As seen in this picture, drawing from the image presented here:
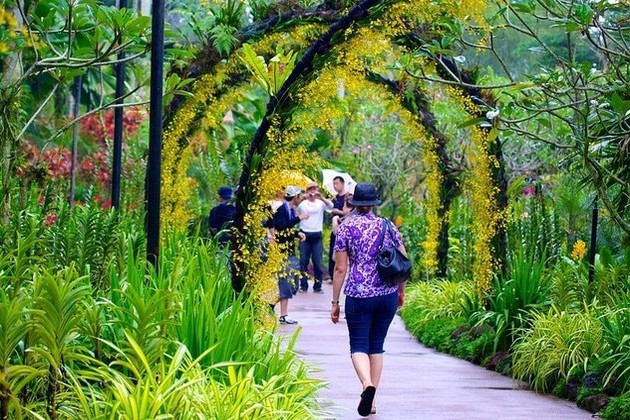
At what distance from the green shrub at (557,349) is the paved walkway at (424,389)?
20cm

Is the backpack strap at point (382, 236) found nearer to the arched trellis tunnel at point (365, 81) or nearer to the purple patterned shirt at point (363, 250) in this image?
the purple patterned shirt at point (363, 250)

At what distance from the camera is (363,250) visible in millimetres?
10070

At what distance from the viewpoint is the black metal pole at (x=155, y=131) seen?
9672mm

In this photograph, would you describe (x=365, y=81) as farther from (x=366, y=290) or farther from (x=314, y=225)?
(x=314, y=225)

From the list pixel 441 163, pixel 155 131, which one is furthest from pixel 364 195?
pixel 441 163

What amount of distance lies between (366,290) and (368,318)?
246 millimetres

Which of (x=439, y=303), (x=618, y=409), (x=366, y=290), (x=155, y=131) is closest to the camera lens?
(x=618, y=409)

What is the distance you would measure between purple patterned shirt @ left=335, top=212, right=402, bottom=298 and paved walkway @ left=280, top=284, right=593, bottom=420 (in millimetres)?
872

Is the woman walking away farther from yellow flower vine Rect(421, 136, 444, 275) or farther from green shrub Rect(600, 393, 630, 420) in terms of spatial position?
yellow flower vine Rect(421, 136, 444, 275)

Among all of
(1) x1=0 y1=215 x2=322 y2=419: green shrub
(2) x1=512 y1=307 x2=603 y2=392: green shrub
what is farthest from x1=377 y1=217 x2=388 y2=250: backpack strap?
(2) x1=512 y1=307 x2=603 y2=392: green shrub

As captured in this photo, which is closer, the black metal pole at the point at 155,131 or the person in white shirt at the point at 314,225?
the black metal pole at the point at 155,131

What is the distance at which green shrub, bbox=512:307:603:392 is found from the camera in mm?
11438

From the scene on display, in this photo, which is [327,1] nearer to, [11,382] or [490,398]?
[490,398]

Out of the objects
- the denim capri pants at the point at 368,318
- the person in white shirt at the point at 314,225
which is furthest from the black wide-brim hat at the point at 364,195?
the person in white shirt at the point at 314,225
